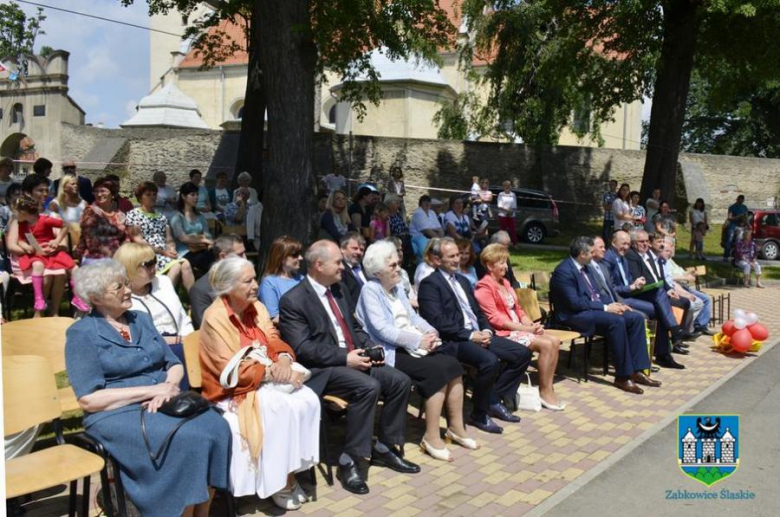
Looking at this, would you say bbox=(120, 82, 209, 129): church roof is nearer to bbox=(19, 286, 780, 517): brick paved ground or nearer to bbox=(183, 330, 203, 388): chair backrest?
bbox=(19, 286, 780, 517): brick paved ground

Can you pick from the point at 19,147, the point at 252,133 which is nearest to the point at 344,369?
the point at 252,133

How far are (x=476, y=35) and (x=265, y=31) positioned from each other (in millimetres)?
19812

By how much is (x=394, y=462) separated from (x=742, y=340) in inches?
227

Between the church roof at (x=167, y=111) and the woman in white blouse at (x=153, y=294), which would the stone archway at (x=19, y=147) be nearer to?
the church roof at (x=167, y=111)

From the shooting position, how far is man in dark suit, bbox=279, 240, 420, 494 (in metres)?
5.01

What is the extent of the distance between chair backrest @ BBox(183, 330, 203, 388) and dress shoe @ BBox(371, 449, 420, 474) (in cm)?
139

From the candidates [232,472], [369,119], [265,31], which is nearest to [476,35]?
[369,119]

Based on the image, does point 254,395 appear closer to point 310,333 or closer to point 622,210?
point 310,333

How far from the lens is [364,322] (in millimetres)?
5840

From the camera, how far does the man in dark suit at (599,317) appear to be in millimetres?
7578

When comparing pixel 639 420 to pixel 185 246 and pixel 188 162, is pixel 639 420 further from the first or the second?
pixel 188 162

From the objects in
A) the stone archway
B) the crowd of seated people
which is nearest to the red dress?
the crowd of seated people

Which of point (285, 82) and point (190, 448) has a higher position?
point (285, 82)

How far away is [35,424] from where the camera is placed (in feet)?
13.1
